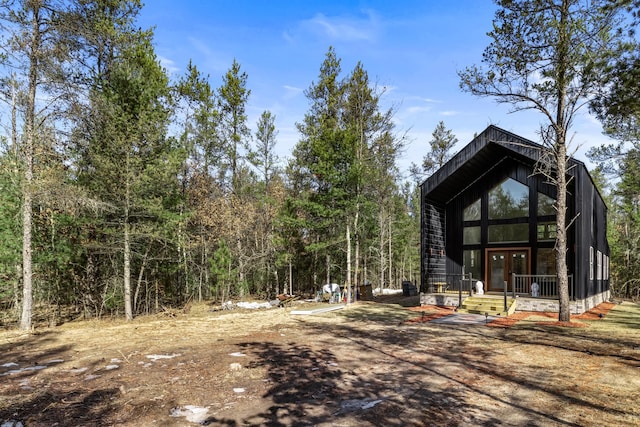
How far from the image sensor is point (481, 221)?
16.9m

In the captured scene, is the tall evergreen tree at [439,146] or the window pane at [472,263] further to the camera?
the tall evergreen tree at [439,146]

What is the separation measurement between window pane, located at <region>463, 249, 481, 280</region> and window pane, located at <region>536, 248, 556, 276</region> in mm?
2469

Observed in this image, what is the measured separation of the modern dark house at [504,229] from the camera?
13.8m

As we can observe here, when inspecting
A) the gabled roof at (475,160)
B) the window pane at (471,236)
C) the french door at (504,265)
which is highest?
the gabled roof at (475,160)

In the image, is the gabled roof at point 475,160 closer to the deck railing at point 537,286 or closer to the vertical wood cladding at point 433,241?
the vertical wood cladding at point 433,241

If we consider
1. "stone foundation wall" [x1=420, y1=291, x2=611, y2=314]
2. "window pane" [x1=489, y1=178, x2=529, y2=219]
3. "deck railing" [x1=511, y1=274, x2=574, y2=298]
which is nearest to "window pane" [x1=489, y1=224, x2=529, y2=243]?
"window pane" [x1=489, y1=178, x2=529, y2=219]

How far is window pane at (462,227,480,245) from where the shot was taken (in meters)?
17.0

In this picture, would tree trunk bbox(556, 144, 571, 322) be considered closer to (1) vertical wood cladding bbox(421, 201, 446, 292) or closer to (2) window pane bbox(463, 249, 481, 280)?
(2) window pane bbox(463, 249, 481, 280)

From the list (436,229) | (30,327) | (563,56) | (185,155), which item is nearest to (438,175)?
(436,229)

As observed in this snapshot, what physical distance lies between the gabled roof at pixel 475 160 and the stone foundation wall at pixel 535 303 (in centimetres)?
458

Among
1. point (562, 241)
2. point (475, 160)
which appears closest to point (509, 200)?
point (475, 160)

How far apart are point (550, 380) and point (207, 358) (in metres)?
6.08

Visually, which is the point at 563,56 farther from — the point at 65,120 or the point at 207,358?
the point at 65,120

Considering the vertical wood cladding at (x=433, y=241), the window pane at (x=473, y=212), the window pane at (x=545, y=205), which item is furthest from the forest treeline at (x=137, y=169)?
the window pane at (x=545, y=205)
